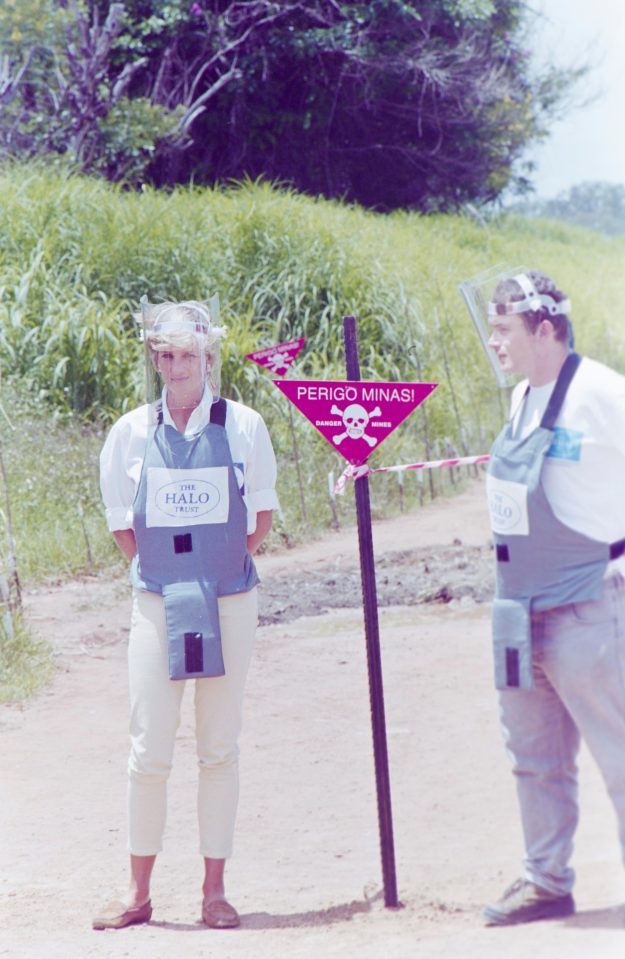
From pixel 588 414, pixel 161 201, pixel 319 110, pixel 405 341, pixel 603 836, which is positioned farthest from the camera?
pixel 319 110

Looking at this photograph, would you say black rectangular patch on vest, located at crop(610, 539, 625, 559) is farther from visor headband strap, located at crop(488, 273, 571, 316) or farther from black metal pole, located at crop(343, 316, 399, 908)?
black metal pole, located at crop(343, 316, 399, 908)

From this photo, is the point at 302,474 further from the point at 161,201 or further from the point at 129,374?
the point at 161,201

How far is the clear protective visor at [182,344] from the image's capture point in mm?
3486

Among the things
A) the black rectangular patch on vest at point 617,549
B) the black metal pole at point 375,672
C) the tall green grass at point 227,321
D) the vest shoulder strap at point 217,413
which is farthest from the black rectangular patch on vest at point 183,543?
the tall green grass at point 227,321

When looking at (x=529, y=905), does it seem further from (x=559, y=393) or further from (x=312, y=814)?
(x=312, y=814)

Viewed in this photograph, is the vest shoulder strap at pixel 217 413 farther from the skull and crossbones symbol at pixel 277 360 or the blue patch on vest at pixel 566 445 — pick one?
the skull and crossbones symbol at pixel 277 360

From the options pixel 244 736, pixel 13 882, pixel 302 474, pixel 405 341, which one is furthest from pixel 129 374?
pixel 13 882

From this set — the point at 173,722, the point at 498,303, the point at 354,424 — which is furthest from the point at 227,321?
the point at 498,303

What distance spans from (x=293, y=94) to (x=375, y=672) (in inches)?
494

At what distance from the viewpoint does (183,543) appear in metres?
3.50

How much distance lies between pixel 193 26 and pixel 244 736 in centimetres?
1015

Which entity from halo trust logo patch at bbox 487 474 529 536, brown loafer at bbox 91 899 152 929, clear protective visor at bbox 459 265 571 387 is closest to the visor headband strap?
clear protective visor at bbox 459 265 571 387

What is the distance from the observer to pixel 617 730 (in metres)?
2.83

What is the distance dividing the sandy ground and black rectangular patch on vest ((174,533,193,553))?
1.03 metres
